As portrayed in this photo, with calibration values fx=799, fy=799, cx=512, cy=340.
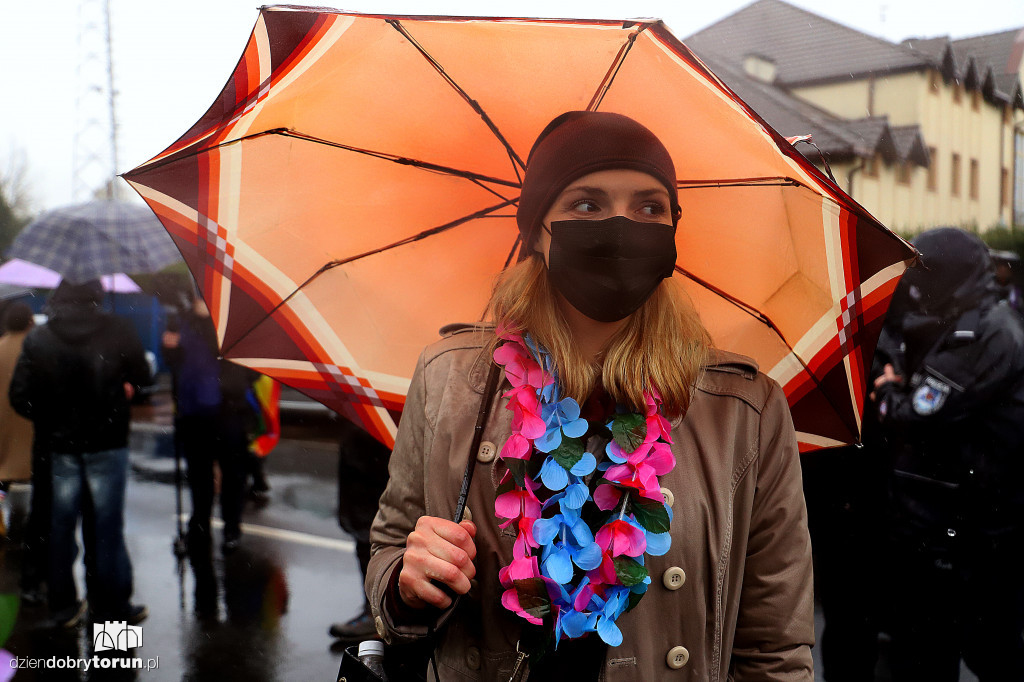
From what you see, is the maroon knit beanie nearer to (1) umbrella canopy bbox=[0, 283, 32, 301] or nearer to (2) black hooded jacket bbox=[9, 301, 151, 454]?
(2) black hooded jacket bbox=[9, 301, 151, 454]

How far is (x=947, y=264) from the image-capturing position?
3293 millimetres

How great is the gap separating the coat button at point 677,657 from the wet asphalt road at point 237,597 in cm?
330

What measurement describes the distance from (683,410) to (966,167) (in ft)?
17.8

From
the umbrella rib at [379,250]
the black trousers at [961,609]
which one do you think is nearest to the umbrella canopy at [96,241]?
the umbrella rib at [379,250]

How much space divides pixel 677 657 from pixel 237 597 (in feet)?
14.8

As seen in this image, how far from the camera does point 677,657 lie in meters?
1.48

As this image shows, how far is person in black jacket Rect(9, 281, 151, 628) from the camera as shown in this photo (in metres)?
4.47

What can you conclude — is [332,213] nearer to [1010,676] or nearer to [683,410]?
[683,410]

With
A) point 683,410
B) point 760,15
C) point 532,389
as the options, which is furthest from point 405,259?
point 760,15

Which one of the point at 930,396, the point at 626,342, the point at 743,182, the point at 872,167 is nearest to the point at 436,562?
the point at 626,342

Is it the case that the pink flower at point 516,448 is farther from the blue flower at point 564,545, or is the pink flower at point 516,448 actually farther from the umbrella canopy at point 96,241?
the umbrella canopy at point 96,241

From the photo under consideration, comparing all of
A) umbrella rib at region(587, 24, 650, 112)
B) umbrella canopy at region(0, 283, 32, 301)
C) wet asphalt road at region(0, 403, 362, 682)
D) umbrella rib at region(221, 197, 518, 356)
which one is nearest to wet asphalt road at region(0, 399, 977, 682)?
wet asphalt road at region(0, 403, 362, 682)

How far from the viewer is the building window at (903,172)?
5.25 metres
